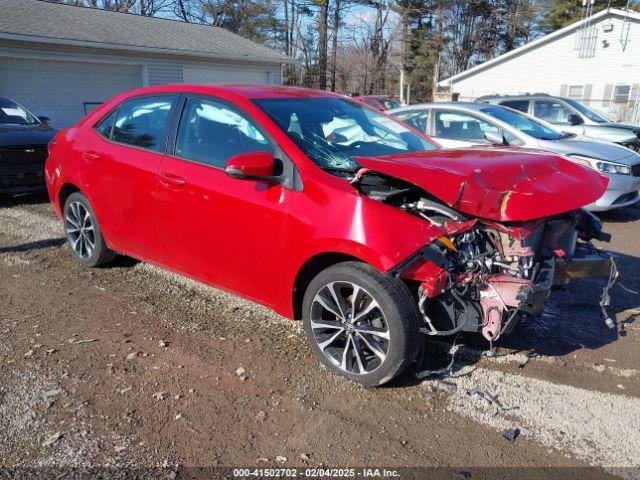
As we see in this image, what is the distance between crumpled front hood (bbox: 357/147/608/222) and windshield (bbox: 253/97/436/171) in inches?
15.8

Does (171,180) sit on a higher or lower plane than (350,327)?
higher

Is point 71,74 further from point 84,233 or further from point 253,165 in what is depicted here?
point 253,165

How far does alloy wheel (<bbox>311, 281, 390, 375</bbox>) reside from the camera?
312 cm

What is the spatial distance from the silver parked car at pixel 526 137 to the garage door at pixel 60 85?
10769mm

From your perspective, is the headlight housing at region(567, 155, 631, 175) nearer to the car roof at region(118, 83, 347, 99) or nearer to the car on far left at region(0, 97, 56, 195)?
the car roof at region(118, 83, 347, 99)

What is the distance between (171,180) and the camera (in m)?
3.94

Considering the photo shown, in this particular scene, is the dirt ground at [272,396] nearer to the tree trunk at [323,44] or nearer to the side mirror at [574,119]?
the side mirror at [574,119]

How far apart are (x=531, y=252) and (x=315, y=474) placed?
5.47 feet

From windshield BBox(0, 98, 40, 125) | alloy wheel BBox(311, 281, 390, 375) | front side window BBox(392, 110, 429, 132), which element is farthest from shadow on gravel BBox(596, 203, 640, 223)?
windshield BBox(0, 98, 40, 125)

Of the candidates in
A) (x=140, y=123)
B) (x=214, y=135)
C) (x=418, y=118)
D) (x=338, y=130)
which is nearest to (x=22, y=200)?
(x=140, y=123)

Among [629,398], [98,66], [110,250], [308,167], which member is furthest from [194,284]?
[98,66]

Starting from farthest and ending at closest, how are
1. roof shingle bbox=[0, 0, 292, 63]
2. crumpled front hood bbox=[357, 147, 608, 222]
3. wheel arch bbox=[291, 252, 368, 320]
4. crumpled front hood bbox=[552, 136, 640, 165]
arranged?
1. roof shingle bbox=[0, 0, 292, 63]
2. crumpled front hood bbox=[552, 136, 640, 165]
3. wheel arch bbox=[291, 252, 368, 320]
4. crumpled front hood bbox=[357, 147, 608, 222]

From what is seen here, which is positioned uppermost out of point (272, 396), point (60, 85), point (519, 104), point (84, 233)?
point (60, 85)

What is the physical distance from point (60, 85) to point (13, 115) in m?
6.66
